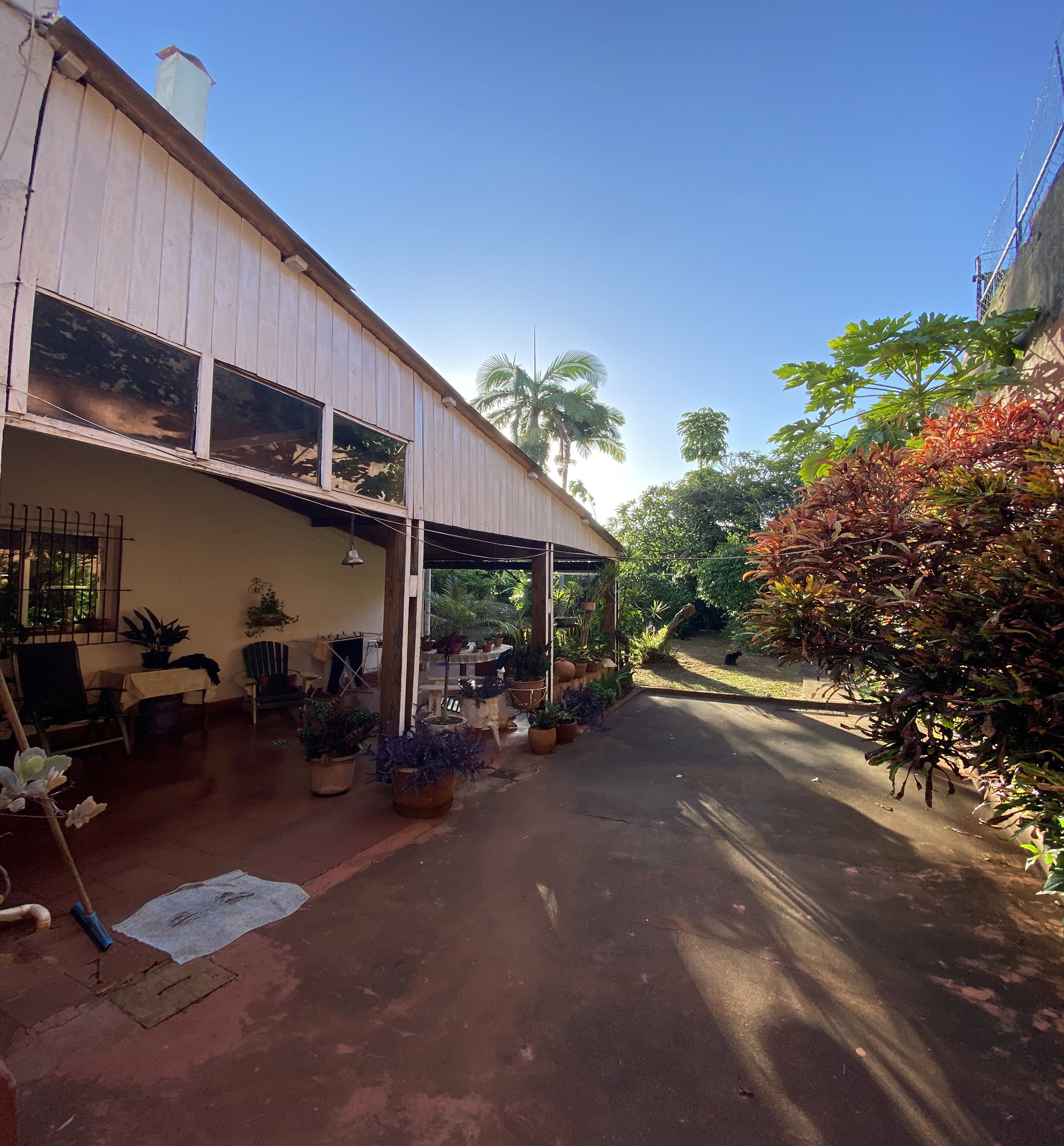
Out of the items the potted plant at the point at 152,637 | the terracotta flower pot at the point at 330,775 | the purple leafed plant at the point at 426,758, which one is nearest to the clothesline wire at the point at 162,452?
the purple leafed plant at the point at 426,758

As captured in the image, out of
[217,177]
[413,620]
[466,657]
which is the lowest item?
[466,657]

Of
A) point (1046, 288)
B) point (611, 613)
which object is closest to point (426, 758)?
point (1046, 288)

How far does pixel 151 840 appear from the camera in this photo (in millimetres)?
3779

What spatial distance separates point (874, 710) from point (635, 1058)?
5.89 feet

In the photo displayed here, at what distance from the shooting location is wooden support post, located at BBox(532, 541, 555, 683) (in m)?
7.68

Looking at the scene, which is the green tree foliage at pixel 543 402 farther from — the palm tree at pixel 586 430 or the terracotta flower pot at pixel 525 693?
the terracotta flower pot at pixel 525 693

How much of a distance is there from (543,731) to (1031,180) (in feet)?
21.9

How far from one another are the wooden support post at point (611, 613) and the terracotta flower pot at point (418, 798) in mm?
6661

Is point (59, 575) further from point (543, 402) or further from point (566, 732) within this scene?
point (543, 402)

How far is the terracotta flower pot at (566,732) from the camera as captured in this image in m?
6.66

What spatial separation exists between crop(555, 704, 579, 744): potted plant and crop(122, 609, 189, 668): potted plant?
467cm

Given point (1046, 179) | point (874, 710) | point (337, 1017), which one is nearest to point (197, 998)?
point (337, 1017)

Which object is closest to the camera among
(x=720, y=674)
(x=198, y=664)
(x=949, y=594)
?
(x=949, y=594)

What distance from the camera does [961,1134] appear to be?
69.5 inches
